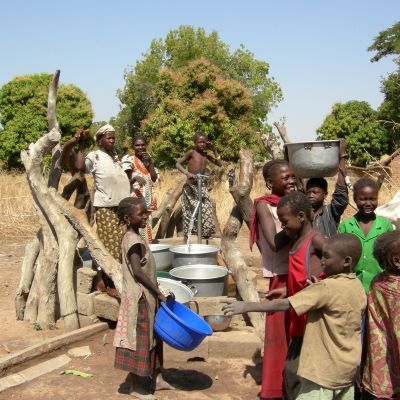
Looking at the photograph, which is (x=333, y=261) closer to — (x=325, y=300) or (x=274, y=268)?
(x=325, y=300)

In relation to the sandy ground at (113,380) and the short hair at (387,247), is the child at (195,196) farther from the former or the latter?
the short hair at (387,247)

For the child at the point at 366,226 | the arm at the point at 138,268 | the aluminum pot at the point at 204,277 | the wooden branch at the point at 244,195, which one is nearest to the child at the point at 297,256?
the child at the point at 366,226

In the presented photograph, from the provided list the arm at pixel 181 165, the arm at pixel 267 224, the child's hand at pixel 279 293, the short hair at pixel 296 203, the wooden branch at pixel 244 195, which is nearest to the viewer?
the short hair at pixel 296 203

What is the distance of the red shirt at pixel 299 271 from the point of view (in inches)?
105

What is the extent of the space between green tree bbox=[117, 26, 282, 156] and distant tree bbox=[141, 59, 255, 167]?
6460 mm

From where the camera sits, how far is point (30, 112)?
20438 millimetres

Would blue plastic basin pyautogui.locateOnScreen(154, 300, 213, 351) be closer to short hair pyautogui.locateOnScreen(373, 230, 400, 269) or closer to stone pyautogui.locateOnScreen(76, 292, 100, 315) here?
short hair pyautogui.locateOnScreen(373, 230, 400, 269)

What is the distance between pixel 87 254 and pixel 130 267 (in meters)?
2.57

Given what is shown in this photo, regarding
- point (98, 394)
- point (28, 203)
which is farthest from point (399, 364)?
point (28, 203)

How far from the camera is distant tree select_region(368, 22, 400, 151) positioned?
22.7 meters

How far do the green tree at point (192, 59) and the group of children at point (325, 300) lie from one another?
21.3 metres

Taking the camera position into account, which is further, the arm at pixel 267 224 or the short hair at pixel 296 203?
the arm at pixel 267 224

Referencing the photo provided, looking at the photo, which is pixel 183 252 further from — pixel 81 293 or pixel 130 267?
pixel 130 267

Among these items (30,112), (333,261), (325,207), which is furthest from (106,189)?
(30,112)
